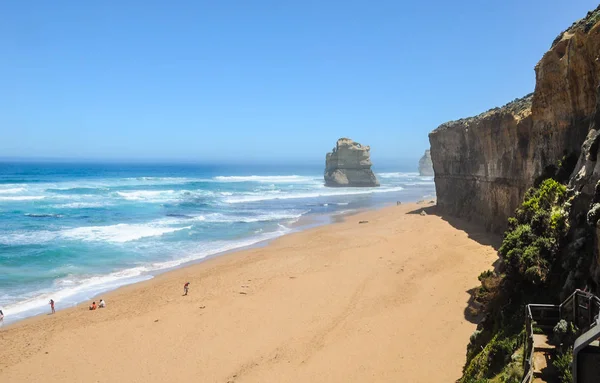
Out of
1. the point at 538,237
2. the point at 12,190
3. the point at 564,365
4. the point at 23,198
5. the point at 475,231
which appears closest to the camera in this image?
the point at 564,365

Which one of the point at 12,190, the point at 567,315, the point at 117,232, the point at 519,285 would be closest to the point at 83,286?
the point at 117,232

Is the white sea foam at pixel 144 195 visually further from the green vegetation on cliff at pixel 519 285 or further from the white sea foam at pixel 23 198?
the green vegetation on cliff at pixel 519 285

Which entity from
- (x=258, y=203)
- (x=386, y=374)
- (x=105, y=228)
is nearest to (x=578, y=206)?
(x=386, y=374)

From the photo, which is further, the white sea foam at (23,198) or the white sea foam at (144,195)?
the white sea foam at (144,195)

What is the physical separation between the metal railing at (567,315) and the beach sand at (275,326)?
387cm

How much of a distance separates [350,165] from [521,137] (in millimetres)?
56448

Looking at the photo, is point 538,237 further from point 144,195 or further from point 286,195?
point 144,195

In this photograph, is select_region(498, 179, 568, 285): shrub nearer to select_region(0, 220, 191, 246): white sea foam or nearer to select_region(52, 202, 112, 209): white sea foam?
select_region(0, 220, 191, 246): white sea foam

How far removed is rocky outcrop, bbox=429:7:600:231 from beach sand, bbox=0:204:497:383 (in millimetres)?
4407

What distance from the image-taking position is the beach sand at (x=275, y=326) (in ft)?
44.0

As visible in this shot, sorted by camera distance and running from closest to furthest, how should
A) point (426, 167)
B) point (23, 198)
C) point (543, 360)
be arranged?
point (543, 360) → point (23, 198) → point (426, 167)

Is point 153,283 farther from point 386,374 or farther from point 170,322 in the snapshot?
point 386,374

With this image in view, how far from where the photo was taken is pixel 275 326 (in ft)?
53.9

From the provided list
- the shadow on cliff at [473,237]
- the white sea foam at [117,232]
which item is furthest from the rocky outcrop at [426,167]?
the white sea foam at [117,232]
